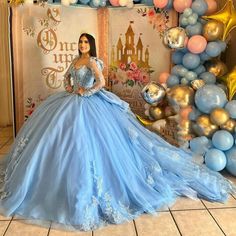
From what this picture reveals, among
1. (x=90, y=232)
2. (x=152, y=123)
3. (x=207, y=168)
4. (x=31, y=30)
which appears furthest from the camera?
(x=31, y=30)

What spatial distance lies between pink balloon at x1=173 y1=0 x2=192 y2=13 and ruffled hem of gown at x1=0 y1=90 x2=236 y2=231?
1257 millimetres

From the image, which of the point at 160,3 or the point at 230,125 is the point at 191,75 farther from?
the point at 160,3

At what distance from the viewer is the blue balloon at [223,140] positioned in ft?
8.55

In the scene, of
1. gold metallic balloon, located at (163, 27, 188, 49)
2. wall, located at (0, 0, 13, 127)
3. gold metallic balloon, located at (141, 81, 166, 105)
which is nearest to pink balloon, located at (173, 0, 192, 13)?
gold metallic balloon, located at (163, 27, 188, 49)

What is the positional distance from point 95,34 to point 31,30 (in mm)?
711

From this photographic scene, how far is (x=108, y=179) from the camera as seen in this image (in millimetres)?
2170

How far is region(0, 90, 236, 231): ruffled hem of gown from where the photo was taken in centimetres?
203

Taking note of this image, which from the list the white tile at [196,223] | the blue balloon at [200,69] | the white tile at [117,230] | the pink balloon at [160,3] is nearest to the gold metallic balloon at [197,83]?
the blue balloon at [200,69]

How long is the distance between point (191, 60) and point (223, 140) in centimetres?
87

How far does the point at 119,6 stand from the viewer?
3.51m

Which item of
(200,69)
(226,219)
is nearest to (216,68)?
(200,69)

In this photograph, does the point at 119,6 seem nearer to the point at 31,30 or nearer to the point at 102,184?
the point at 31,30

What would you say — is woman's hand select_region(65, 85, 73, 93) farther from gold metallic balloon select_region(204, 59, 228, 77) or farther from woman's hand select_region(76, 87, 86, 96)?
gold metallic balloon select_region(204, 59, 228, 77)

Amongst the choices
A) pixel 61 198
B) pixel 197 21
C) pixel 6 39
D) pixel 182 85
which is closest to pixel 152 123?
pixel 182 85
